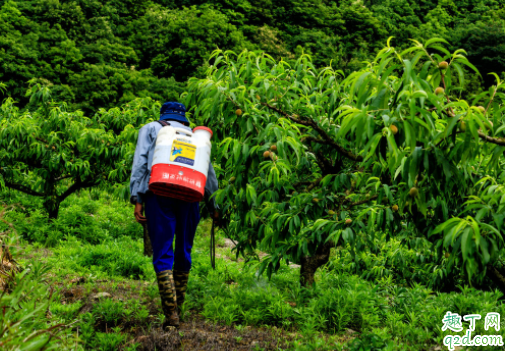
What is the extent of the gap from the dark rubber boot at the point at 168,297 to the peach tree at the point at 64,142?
269 centimetres

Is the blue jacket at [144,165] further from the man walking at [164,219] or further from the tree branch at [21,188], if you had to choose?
the tree branch at [21,188]

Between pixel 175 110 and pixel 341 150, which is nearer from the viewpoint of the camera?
pixel 341 150

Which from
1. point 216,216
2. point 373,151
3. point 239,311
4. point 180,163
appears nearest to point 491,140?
point 373,151

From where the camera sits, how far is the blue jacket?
9.26 feet

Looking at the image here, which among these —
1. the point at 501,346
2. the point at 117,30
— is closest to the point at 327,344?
the point at 501,346

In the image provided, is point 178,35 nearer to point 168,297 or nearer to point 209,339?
point 168,297

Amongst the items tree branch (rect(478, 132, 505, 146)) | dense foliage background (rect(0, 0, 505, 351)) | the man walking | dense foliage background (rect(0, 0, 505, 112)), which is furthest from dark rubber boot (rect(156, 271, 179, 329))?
dense foliage background (rect(0, 0, 505, 112))

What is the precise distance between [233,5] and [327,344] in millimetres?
30940

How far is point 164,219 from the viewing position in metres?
2.82

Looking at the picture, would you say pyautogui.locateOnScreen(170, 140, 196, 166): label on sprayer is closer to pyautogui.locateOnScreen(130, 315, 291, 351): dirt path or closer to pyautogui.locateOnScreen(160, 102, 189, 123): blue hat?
pyautogui.locateOnScreen(160, 102, 189, 123): blue hat

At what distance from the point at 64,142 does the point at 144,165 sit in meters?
3.80

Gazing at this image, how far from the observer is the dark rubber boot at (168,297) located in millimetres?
2748

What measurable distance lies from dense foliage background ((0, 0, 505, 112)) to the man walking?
450 inches

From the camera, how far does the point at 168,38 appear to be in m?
25.9
